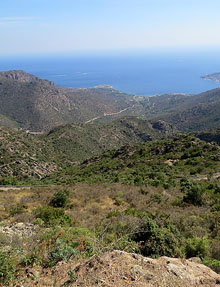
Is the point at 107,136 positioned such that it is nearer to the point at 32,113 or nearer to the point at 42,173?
the point at 42,173

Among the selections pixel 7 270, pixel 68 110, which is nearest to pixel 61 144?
pixel 7 270

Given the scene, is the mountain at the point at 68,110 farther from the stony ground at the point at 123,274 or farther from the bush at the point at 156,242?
the stony ground at the point at 123,274

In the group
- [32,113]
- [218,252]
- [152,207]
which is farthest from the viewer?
[32,113]

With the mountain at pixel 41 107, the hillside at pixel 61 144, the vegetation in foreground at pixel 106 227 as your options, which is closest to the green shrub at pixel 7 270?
the vegetation in foreground at pixel 106 227

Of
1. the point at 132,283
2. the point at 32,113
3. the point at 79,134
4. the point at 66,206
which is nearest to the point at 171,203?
the point at 66,206

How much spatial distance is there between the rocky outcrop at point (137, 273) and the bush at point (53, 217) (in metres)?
3.62

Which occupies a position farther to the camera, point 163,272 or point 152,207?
point 152,207

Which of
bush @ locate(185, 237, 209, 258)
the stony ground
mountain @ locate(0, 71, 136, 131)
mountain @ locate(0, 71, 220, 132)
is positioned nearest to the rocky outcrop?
the stony ground

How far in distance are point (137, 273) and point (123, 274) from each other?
0.25 m

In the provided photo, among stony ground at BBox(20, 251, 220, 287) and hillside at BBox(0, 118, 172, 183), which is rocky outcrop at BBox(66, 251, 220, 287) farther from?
hillside at BBox(0, 118, 172, 183)

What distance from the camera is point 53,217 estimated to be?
7168 mm

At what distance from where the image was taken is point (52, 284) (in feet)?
10.3

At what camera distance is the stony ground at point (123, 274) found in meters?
2.96

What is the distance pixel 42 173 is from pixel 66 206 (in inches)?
1152
